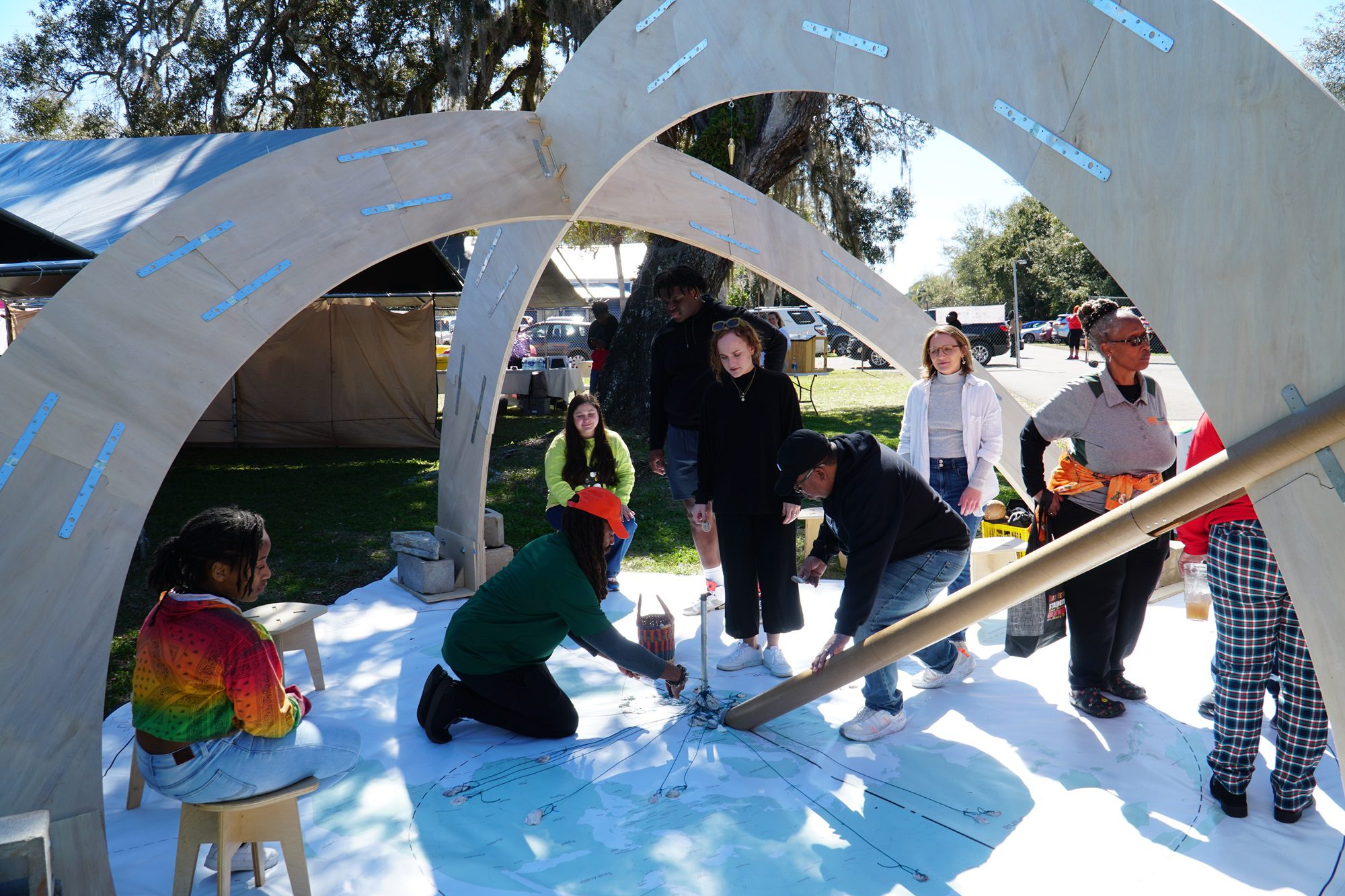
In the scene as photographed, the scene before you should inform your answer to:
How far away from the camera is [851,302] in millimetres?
5742

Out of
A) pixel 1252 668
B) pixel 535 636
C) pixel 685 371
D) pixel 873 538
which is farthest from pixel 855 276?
pixel 1252 668

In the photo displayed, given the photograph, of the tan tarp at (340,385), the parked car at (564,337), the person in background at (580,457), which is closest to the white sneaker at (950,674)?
the person in background at (580,457)

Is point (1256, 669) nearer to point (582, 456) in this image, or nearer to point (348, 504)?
point (582, 456)

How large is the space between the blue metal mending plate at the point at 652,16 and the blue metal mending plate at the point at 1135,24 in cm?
168

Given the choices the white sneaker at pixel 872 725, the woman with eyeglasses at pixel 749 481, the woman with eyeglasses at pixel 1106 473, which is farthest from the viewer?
the woman with eyeglasses at pixel 749 481

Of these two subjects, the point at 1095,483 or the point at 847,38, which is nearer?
the point at 847,38

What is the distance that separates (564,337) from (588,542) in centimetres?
1920

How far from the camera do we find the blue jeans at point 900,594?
3541mm

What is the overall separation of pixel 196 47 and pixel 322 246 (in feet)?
43.5

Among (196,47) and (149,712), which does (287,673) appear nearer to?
(149,712)

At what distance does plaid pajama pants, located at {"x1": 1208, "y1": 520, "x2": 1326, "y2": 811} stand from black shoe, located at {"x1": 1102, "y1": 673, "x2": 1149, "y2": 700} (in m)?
0.84

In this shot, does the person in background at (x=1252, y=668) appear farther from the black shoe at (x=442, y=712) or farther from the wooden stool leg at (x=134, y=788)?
the wooden stool leg at (x=134, y=788)

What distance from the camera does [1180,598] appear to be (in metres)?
5.15

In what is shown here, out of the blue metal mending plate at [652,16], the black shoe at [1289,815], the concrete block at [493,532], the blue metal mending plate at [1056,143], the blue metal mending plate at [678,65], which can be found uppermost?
the blue metal mending plate at [652,16]
